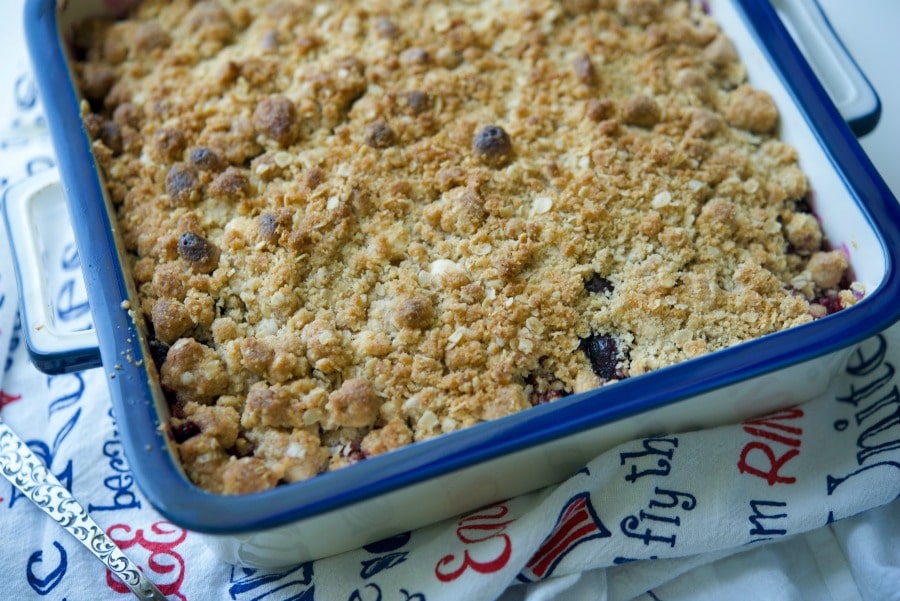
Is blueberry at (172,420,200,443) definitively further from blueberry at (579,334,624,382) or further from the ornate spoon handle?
blueberry at (579,334,624,382)

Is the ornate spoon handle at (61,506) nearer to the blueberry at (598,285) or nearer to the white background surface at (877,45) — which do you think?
the blueberry at (598,285)

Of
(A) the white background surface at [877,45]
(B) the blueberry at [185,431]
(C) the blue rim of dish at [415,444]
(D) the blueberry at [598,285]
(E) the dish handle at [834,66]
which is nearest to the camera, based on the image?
(C) the blue rim of dish at [415,444]

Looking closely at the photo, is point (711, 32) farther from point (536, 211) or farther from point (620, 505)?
point (620, 505)

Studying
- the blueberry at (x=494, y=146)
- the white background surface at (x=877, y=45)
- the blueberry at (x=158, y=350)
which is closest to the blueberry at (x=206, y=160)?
the blueberry at (x=158, y=350)

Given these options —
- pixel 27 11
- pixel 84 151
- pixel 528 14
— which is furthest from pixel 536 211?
pixel 27 11

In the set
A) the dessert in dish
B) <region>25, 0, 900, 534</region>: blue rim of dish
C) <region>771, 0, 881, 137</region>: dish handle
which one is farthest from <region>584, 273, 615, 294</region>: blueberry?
<region>771, 0, 881, 137</region>: dish handle

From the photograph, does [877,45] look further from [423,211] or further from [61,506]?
[61,506]

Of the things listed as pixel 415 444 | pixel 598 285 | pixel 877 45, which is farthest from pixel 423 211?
pixel 877 45
